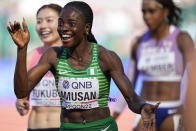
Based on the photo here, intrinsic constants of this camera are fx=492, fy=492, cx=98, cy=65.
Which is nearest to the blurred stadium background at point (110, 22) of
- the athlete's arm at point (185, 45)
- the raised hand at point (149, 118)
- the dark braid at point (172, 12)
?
the dark braid at point (172, 12)

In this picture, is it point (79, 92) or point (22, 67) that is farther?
point (79, 92)

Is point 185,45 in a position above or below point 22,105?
above

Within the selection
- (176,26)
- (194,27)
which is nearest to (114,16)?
(194,27)

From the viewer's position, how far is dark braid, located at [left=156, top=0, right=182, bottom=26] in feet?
23.4

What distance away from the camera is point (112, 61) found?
427cm

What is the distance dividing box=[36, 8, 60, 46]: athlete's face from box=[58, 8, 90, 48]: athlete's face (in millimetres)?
1737

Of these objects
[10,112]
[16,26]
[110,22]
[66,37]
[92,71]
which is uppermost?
[110,22]

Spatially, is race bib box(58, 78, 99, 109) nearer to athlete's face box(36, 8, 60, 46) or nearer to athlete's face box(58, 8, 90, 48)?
athlete's face box(58, 8, 90, 48)

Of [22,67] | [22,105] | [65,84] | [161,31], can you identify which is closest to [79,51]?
[65,84]

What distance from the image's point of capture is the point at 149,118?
3832mm

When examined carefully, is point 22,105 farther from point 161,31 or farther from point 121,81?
point 161,31

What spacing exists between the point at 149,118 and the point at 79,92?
734 mm

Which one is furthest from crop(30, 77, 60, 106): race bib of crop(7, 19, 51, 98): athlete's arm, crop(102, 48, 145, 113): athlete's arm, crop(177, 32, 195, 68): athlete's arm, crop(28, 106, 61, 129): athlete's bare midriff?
crop(177, 32, 195, 68): athlete's arm

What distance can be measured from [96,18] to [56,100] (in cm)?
1736
